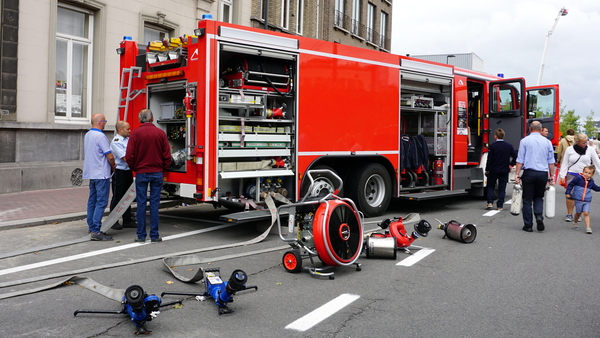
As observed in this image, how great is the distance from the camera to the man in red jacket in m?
7.36

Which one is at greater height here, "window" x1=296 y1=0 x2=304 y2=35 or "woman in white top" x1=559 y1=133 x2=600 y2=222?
"window" x1=296 y1=0 x2=304 y2=35

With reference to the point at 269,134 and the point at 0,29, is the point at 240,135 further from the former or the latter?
the point at 0,29

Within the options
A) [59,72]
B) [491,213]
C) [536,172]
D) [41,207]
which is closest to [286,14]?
[59,72]

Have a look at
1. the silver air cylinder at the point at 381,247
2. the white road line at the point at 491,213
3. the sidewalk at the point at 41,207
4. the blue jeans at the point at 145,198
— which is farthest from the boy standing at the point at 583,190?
the sidewalk at the point at 41,207

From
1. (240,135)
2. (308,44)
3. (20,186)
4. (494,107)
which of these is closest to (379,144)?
(308,44)

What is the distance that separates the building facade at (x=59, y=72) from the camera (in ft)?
38.8

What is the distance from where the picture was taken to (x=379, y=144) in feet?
32.8

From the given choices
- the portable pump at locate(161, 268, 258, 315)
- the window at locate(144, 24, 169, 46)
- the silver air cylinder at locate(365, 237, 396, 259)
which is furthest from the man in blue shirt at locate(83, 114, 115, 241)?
the window at locate(144, 24, 169, 46)

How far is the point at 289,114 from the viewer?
840cm

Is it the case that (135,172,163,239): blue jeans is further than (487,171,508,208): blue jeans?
No

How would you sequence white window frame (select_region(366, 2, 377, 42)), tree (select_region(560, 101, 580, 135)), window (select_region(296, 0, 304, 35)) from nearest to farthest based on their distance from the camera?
window (select_region(296, 0, 304, 35))
white window frame (select_region(366, 2, 377, 42))
tree (select_region(560, 101, 580, 135))

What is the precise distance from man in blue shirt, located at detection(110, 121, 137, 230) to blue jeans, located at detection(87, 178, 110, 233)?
510mm

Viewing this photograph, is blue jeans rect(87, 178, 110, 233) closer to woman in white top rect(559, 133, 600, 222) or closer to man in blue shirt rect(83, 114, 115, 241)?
man in blue shirt rect(83, 114, 115, 241)

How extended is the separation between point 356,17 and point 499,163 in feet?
65.1
